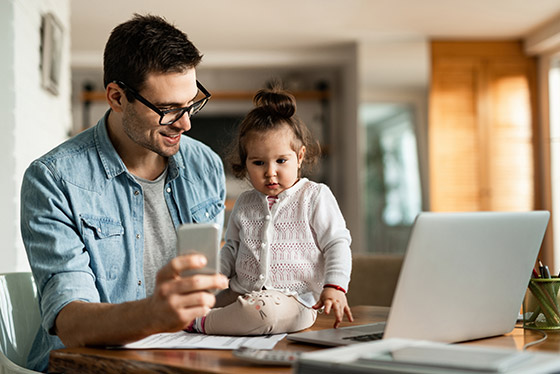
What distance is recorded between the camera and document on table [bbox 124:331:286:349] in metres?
1.02

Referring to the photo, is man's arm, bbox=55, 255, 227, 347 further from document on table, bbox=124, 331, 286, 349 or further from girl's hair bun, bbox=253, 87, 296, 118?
girl's hair bun, bbox=253, 87, 296, 118

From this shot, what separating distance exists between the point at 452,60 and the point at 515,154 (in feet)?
3.50

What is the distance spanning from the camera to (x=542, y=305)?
1.21 meters

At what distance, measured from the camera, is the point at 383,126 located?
584cm

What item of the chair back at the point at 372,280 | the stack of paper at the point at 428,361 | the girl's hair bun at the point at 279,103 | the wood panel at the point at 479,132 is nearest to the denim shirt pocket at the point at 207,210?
the girl's hair bun at the point at 279,103

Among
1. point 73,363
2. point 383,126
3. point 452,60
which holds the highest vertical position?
point 452,60

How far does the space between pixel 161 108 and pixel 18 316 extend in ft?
2.04

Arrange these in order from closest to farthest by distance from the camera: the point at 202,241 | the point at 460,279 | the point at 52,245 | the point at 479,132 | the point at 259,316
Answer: the point at 202,241 < the point at 460,279 < the point at 259,316 < the point at 52,245 < the point at 479,132

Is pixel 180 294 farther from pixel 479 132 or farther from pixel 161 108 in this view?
pixel 479 132

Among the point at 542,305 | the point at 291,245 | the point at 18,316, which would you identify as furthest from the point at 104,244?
the point at 542,305

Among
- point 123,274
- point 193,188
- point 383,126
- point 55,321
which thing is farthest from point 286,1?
point 55,321

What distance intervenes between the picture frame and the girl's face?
7.64 feet

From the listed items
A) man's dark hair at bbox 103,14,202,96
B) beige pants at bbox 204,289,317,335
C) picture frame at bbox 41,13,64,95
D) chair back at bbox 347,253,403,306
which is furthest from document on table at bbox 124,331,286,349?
picture frame at bbox 41,13,64,95

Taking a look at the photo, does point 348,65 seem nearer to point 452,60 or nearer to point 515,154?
point 452,60
